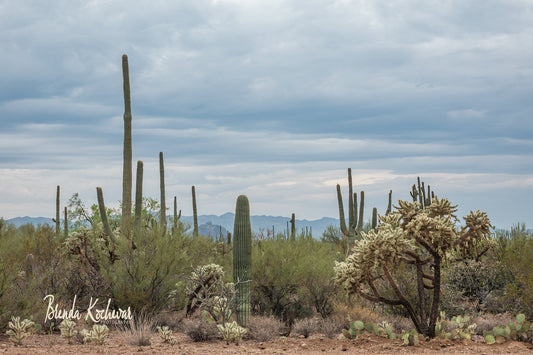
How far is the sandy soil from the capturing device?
419 inches

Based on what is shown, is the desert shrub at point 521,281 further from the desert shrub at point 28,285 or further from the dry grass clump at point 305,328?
the desert shrub at point 28,285

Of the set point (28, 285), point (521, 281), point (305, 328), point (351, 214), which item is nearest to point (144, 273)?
point (28, 285)

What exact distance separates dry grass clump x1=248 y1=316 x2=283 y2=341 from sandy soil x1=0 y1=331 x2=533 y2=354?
212 millimetres

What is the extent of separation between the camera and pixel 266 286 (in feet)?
53.1

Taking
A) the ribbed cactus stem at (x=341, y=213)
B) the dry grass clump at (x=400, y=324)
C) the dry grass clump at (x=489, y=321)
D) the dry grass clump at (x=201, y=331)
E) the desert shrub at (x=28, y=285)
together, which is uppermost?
the ribbed cactus stem at (x=341, y=213)

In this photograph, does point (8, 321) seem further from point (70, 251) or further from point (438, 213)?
point (438, 213)

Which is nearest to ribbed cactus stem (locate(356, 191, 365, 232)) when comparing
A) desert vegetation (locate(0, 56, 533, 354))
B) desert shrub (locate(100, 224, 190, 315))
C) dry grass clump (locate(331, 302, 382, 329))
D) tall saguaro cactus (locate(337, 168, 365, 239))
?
tall saguaro cactus (locate(337, 168, 365, 239))

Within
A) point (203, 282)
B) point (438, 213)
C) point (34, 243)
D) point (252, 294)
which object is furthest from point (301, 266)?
point (34, 243)

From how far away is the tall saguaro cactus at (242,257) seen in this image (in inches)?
559

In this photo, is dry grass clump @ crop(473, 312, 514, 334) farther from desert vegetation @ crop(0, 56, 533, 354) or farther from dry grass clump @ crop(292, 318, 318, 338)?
dry grass clump @ crop(292, 318, 318, 338)

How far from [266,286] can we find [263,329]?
321cm

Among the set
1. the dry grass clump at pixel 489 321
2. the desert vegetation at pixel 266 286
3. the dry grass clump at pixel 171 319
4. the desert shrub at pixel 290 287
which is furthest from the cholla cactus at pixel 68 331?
the dry grass clump at pixel 489 321

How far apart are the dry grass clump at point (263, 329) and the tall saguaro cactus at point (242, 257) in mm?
369

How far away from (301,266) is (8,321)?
24.3 feet
